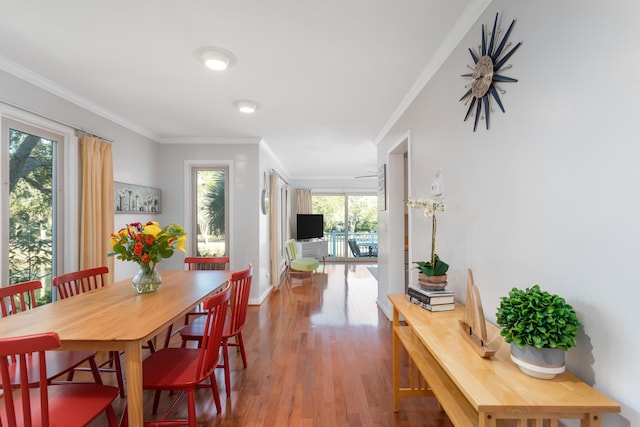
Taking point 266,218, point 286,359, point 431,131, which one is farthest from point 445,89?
point 266,218

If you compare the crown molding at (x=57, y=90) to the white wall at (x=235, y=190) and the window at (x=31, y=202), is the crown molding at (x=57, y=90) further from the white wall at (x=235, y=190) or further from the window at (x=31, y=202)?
the white wall at (x=235, y=190)

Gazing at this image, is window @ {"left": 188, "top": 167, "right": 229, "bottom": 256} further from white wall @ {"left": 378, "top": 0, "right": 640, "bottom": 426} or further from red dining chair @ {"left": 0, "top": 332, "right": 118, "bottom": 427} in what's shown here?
white wall @ {"left": 378, "top": 0, "right": 640, "bottom": 426}

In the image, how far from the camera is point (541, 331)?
914 mm

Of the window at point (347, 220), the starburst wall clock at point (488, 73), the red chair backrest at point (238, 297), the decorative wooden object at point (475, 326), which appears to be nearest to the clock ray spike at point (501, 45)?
the starburst wall clock at point (488, 73)

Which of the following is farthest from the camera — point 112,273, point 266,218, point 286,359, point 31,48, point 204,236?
point 266,218

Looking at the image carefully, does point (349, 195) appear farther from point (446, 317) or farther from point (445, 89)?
point (446, 317)

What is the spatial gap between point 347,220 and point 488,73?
7.30 meters

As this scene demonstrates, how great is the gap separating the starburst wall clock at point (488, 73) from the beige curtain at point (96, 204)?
346 centimetres

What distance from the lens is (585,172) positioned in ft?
3.10

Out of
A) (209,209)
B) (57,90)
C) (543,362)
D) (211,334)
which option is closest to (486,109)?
(543,362)

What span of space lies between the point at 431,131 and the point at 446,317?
142 cm

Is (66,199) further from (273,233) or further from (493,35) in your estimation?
(493,35)

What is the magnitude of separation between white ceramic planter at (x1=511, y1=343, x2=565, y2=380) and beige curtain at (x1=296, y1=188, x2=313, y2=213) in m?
7.56

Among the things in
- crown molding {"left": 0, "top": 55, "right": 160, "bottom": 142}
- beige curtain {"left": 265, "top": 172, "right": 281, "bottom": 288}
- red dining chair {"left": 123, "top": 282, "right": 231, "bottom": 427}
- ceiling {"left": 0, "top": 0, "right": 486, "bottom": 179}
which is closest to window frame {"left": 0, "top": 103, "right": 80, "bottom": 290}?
crown molding {"left": 0, "top": 55, "right": 160, "bottom": 142}
